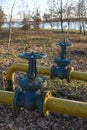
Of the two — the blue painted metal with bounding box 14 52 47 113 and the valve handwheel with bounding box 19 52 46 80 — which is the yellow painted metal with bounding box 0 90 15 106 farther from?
the valve handwheel with bounding box 19 52 46 80

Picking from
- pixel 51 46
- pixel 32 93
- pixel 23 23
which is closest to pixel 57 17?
pixel 23 23

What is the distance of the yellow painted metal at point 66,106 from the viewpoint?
3.36m

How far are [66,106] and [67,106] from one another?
0.04 feet

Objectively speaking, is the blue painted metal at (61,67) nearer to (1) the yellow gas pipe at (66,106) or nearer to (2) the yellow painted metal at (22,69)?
(2) the yellow painted metal at (22,69)

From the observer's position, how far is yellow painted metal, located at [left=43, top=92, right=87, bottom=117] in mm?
3364

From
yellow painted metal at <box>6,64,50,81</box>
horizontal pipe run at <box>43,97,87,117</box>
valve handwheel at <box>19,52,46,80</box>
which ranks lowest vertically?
yellow painted metal at <box>6,64,50,81</box>

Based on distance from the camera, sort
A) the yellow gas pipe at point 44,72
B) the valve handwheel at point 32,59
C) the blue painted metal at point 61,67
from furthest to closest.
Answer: the yellow gas pipe at point 44,72 < the blue painted metal at point 61,67 < the valve handwheel at point 32,59

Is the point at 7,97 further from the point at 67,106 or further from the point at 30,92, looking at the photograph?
the point at 67,106

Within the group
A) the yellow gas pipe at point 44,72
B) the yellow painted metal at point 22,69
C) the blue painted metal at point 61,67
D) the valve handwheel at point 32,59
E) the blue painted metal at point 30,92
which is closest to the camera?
the valve handwheel at point 32,59

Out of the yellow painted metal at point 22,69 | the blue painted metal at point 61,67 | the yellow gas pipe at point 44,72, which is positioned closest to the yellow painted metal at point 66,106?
the blue painted metal at point 61,67

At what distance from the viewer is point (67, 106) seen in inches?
134

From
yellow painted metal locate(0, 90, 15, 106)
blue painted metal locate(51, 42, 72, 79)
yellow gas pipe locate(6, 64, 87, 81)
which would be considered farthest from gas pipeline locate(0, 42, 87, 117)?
yellow gas pipe locate(6, 64, 87, 81)

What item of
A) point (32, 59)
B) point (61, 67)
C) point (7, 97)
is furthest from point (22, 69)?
point (32, 59)

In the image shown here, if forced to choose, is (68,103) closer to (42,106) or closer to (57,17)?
(42,106)
